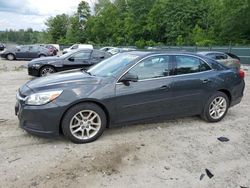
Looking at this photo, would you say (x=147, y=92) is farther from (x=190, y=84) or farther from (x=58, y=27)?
(x=58, y=27)

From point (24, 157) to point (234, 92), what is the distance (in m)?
4.35

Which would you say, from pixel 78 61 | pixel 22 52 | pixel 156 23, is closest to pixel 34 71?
pixel 78 61

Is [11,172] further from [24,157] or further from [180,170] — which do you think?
[180,170]

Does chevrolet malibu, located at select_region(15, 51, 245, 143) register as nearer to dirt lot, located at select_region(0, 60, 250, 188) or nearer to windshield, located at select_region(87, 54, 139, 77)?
windshield, located at select_region(87, 54, 139, 77)

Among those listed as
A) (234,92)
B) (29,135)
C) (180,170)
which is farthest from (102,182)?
(234,92)

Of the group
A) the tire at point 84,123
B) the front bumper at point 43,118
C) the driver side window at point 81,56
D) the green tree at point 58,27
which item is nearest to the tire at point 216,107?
the tire at point 84,123

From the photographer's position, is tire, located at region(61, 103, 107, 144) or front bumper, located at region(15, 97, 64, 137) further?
tire, located at region(61, 103, 107, 144)

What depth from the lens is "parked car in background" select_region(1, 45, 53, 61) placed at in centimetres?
2409

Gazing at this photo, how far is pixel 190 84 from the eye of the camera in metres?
5.60

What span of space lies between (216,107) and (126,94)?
7.01 ft

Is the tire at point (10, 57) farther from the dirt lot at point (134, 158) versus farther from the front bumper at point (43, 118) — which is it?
the front bumper at point (43, 118)

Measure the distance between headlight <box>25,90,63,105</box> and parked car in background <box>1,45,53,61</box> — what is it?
20.5 metres

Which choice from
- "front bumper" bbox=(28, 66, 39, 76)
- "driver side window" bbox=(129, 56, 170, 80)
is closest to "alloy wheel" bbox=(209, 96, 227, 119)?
"driver side window" bbox=(129, 56, 170, 80)

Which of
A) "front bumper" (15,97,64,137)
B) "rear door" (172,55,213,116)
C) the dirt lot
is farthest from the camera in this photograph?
"rear door" (172,55,213,116)
